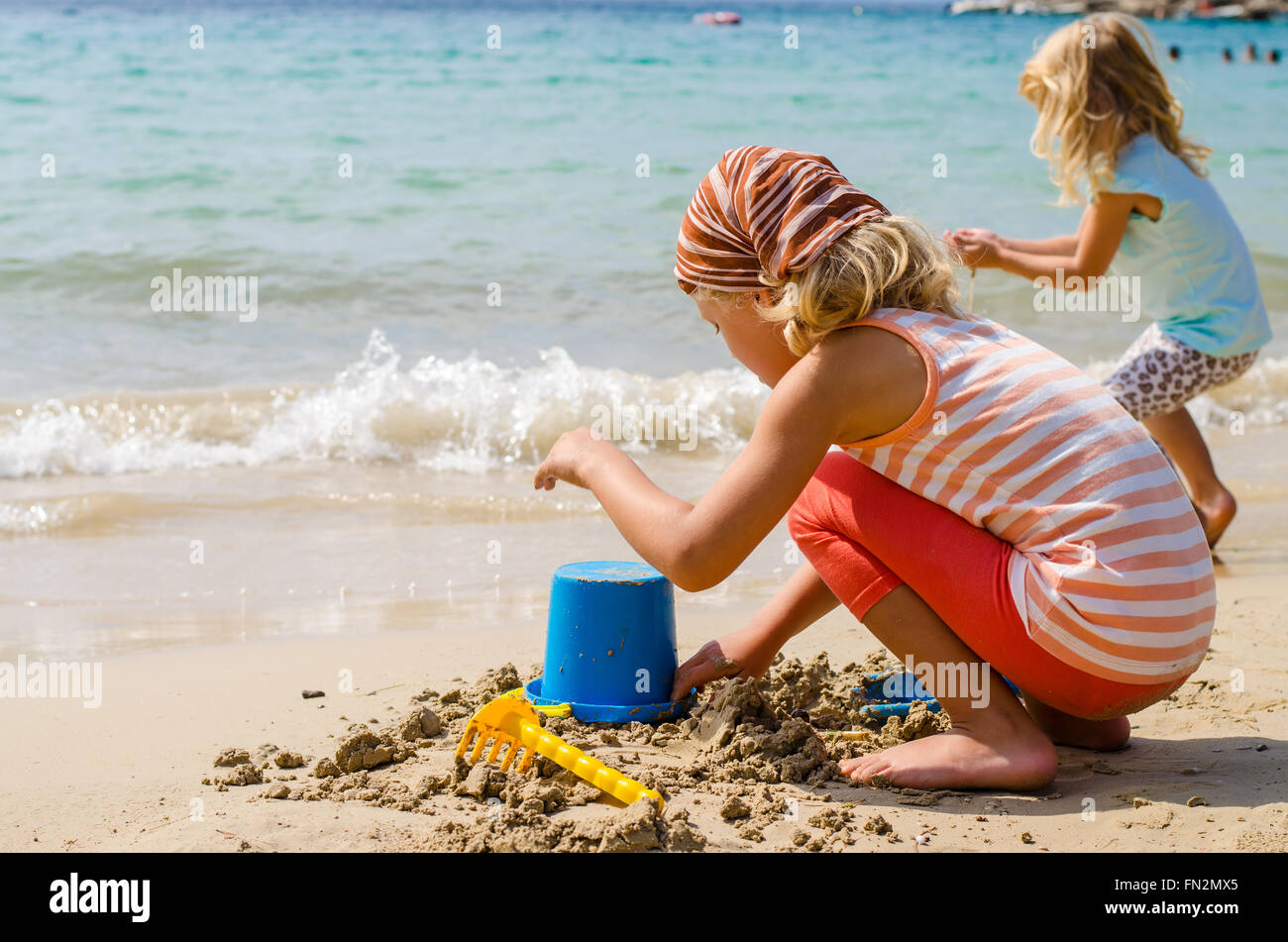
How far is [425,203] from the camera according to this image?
927 centimetres

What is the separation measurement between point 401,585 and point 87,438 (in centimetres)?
189

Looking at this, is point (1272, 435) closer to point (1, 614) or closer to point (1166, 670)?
point (1166, 670)

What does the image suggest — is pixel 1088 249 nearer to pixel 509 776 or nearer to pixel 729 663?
pixel 729 663

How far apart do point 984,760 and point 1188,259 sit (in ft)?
6.83

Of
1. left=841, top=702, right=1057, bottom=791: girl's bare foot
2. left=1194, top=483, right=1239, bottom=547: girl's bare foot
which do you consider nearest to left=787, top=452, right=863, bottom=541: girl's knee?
left=841, top=702, right=1057, bottom=791: girl's bare foot

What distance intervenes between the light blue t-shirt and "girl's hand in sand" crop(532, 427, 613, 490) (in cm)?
204

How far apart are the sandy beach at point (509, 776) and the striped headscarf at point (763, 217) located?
803 mm

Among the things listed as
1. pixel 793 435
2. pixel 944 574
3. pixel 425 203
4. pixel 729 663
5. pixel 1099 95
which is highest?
pixel 425 203

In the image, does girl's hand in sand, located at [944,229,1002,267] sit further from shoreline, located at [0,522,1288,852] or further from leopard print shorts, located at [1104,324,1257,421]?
shoreline, located at [0,522,1288,852]

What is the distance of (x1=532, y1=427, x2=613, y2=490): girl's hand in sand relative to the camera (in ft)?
7.00

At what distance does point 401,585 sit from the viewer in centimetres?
351
